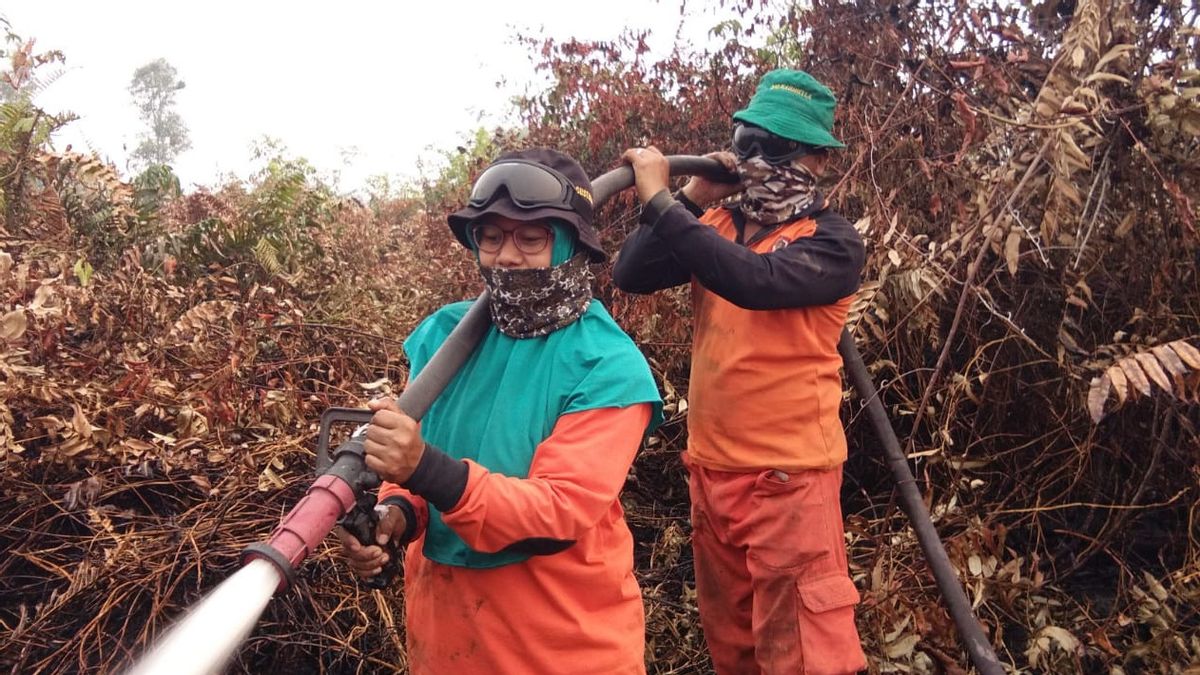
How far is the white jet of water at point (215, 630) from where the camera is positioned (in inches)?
41.3

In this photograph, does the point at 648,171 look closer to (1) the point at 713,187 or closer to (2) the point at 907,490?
(1) the point at 713,187

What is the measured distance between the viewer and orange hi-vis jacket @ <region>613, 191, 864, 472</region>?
7.59ft

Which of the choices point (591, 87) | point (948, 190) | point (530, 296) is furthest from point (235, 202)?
point (530, 296)

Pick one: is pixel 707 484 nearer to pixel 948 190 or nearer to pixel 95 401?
pixel 948 190

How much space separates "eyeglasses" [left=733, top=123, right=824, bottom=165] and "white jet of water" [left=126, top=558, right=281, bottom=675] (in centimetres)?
191

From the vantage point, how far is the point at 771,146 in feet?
8.51

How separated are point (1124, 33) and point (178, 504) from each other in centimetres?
398

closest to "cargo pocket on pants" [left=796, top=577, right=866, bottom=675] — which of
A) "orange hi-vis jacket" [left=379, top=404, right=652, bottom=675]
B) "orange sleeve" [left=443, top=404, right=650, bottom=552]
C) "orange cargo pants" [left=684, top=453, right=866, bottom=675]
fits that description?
"orange cargo pants" [left=684, top=453, right=866, bottom=675]

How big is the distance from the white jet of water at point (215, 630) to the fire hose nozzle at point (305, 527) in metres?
0.03

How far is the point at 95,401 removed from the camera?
3498 mm

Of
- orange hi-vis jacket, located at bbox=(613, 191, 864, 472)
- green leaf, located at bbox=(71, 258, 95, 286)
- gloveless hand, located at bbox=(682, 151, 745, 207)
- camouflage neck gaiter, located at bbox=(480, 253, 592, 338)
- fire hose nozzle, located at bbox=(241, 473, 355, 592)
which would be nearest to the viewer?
fire hose nozzle, located at bbox=(241, 473, 355, 592)

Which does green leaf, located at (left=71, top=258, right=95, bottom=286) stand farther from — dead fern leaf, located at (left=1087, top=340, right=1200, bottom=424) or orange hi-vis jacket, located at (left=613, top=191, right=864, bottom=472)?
dead fern leaf, located at (left=1087, top=340, right=1200, bottom=424)

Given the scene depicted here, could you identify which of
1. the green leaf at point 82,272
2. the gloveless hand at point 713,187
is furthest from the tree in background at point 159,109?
the gloveless hand at point 713,187

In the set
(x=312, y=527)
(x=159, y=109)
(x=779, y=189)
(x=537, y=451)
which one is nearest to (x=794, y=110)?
(x=779, y=189)
